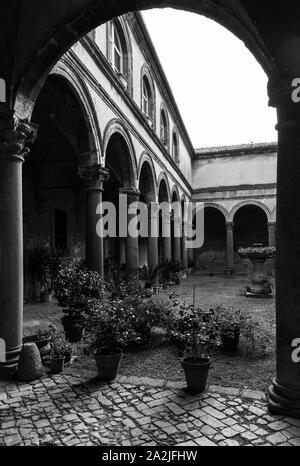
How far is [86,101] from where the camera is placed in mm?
7363

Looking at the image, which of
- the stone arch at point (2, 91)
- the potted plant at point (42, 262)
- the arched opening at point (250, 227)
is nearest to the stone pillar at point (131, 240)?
the potted plant at point (42, 262)

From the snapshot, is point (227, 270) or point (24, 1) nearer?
point (24, 1)

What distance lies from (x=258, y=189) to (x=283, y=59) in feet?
71.7

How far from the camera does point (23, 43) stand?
4.59 meters

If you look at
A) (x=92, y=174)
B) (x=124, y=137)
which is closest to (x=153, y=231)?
(x=124, y=137)

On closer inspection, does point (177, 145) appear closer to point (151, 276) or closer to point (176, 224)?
point (176, 224)

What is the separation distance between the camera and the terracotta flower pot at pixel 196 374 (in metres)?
3.84

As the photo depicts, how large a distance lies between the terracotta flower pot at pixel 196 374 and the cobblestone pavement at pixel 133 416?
4.2 inches

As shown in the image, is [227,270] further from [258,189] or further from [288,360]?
[288,360]

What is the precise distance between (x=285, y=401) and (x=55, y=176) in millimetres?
10221

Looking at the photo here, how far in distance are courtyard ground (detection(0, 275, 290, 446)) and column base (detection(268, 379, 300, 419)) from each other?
0.07 m

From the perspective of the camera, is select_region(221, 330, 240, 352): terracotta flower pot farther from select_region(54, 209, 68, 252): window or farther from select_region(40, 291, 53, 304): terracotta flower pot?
select_region(54, 209, 68, 252): window
